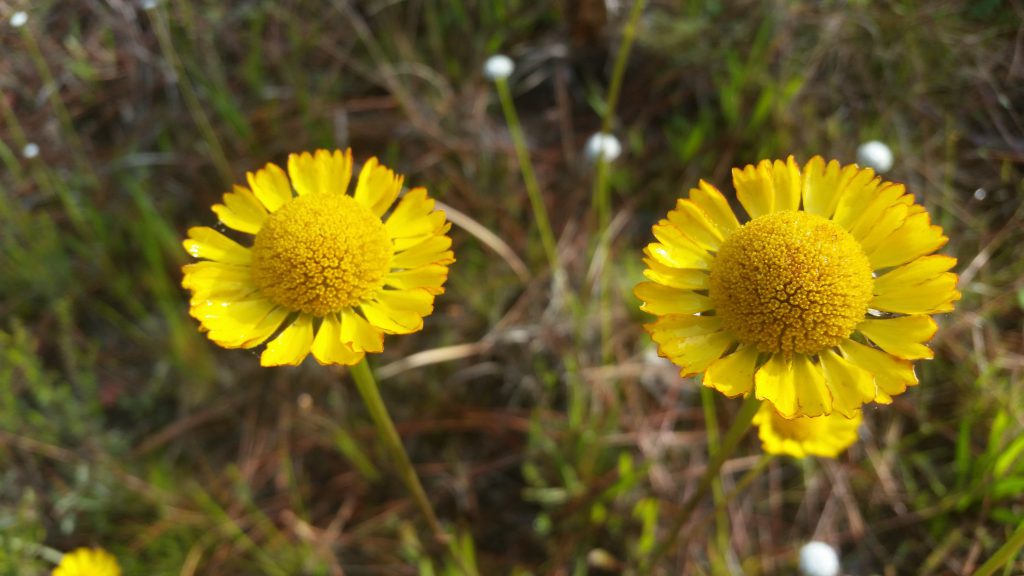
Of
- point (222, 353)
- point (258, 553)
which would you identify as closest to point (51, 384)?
point (222, 353)

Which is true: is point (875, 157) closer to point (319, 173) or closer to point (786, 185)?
point (786, 185)

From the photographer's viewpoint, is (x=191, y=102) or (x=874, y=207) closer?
(x=874, y=207)

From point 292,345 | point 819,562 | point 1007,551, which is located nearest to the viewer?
point 1007,551

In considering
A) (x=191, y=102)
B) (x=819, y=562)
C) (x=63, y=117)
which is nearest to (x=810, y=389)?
(x=819, y=562)

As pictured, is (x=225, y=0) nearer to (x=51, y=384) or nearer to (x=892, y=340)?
(x=51, y=384)

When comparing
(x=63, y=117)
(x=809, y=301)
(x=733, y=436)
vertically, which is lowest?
(x=733, y=436)

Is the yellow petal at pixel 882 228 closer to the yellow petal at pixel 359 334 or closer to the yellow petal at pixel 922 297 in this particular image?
the yellow petal at pixel 922 297
